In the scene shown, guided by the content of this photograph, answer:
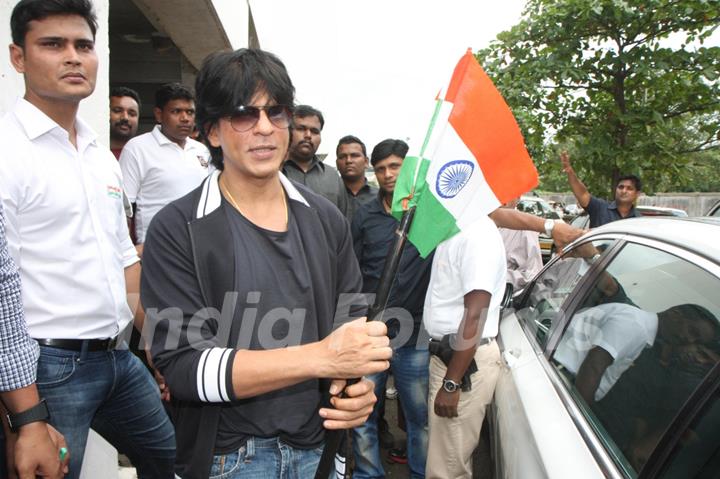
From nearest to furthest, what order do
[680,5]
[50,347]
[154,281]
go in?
[154,281], [50,347], [680,5]

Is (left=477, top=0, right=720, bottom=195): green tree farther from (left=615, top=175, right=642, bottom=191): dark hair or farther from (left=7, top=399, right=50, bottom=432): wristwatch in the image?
(left=7, top=399, right=50, bottom=432): wristwatch

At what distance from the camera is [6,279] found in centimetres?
138

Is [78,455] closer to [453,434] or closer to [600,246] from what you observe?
[453,434]

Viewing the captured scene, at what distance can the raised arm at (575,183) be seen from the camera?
537 cm

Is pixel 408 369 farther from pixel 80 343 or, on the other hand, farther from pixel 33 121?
pixel 33 121

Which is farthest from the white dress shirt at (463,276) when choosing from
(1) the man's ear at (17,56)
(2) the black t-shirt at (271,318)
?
(1) the man's ear at (17,56)

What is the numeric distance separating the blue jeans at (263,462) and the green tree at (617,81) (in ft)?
17.0

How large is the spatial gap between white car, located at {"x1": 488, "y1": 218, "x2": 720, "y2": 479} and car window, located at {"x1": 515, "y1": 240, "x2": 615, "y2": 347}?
0.02 m

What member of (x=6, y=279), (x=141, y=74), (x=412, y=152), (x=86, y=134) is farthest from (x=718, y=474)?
(x=141, y=74)

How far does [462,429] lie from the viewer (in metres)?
2.57

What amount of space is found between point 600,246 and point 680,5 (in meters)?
3.94

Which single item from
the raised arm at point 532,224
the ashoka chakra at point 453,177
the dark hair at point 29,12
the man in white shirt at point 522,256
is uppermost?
the dark hair at point 29,12

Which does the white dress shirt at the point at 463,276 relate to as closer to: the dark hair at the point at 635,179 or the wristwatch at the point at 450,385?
the wristwatch at the point at 450,385

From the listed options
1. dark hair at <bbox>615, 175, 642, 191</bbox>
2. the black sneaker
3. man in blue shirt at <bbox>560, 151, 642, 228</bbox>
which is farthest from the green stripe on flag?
dark hair at <bbox>615, 175, 642, 191</bbox>
